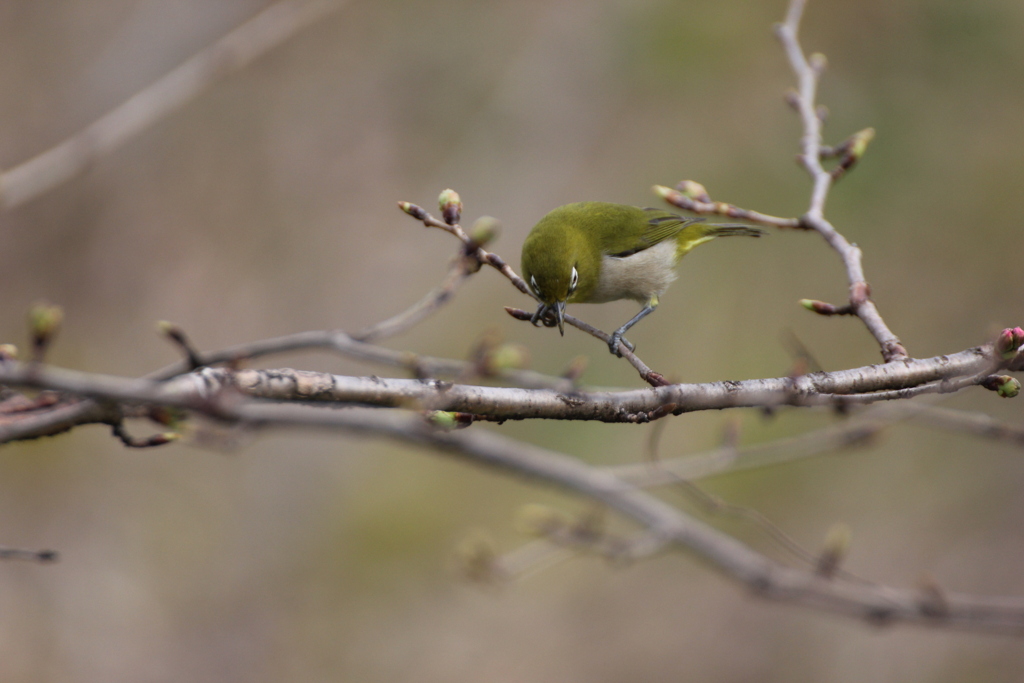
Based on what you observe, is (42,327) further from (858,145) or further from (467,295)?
(467,295)

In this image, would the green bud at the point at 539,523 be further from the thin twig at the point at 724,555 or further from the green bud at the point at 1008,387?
the green bud at the point at 1008,387

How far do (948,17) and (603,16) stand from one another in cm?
332

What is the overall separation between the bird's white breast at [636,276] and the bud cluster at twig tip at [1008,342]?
7.83 ft

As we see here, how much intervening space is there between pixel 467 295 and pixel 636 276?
4.00 m

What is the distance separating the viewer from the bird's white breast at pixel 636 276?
437 cm

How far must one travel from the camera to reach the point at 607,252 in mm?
4465

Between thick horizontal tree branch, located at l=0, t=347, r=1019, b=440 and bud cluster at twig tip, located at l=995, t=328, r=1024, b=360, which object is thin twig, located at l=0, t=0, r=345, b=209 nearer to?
thick horizontal tree branch, located at l=0, t=347, r=1019, b=440

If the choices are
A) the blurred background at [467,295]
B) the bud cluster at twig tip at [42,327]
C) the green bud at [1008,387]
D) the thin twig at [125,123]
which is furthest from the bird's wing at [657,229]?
the bud cluster at twig tip at [42,327]

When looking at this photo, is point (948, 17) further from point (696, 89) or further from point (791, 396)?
point (791, 396)

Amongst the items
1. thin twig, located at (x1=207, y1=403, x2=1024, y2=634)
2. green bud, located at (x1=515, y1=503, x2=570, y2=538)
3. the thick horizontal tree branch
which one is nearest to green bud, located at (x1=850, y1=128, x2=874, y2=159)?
the thick horizontal tree branch

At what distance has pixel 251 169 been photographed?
8586 mm

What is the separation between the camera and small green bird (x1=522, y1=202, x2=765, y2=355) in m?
3.85

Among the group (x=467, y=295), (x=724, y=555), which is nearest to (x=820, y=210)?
(x=724, y=555)

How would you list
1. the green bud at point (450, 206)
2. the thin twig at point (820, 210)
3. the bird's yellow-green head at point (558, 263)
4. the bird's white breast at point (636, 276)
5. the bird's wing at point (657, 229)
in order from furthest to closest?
the bird's wing at point (657, 229), the bird's white breast at point (636, 276), the bird's yellow-green head at point (558, 263), the thin twig at point (820, 210), the green bud at point (450, 206)
